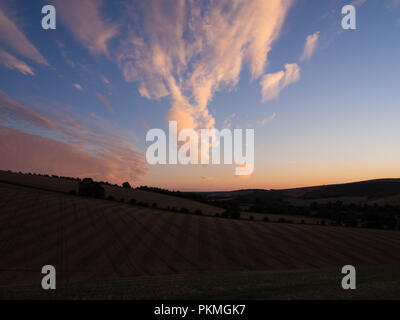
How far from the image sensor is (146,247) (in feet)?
103

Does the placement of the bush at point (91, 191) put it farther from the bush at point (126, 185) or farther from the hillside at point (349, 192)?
the hillside at point (349, 192)

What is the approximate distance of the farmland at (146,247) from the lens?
941 inches

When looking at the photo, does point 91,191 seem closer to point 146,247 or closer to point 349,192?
point 146,247

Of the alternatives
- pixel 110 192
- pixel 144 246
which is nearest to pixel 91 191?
pixel 110 192

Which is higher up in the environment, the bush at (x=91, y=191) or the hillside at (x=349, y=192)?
the bush at (x=91, y=191)

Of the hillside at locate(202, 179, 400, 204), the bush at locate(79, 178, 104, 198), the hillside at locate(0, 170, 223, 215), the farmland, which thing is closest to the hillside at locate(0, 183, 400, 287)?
the farmland

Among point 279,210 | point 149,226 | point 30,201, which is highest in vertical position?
point 30,201

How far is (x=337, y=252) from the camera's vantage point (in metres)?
37.2

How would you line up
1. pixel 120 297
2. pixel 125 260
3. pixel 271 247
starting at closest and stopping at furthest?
pixel 120 297 < pixel 125 260 < pixel 271 247

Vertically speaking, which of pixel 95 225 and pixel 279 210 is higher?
pixel 95 225

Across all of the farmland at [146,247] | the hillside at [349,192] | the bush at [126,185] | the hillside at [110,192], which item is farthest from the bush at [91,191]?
the hillside at [349,192]

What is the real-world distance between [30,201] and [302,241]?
55.9m
